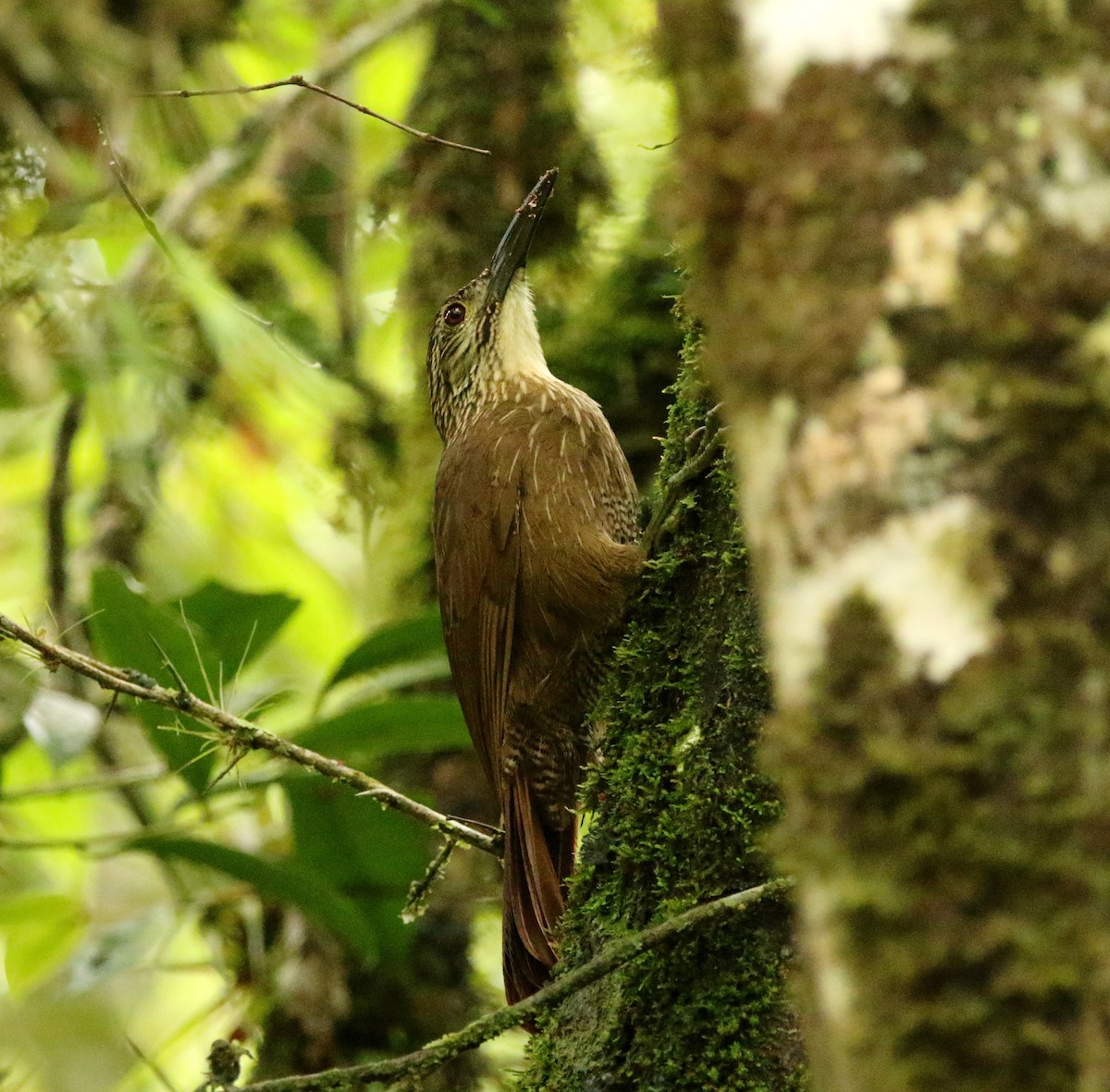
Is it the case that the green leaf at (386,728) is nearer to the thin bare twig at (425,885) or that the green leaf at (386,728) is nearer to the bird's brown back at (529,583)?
the bird's brown back at (529,583)

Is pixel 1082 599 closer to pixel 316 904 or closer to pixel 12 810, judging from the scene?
pixel 316 904

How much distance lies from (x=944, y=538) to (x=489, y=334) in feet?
9.67

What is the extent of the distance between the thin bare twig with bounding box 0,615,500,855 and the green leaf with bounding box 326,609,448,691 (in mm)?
644

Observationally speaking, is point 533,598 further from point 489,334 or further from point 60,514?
point 60,514

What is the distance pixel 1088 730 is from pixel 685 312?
4.39 feet

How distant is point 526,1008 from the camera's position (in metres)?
1.63

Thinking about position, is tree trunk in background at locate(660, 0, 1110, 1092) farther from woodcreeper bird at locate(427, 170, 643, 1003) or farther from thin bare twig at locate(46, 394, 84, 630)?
thin bare twig at locate(46, 394, 84, 630)

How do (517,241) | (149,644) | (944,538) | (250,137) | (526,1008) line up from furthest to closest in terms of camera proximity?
(250,137), (517,241), (149,644), (526,1008), (944,538)

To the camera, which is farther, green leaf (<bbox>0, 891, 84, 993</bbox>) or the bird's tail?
green leaf (<bbox>0, 891, 84, 993</bbox>)

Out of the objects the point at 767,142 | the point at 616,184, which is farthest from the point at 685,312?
the point at 616,184

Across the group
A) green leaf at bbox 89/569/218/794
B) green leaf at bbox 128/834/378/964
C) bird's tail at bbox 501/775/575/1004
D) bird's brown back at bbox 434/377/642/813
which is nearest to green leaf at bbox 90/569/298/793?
green leaf at bbox 89/569/218/794

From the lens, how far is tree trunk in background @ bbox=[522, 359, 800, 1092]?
5.46ft

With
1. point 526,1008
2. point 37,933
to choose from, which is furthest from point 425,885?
point 37,933

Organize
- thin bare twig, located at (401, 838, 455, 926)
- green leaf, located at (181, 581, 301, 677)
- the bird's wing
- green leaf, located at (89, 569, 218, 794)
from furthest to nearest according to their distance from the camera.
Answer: the bird's wing < green leaf, located at (181, 581, 301, 677) < green leaf, located at (89, 569, 218, 794) < thin bare twig, located at (401, 838, 455, 926)
